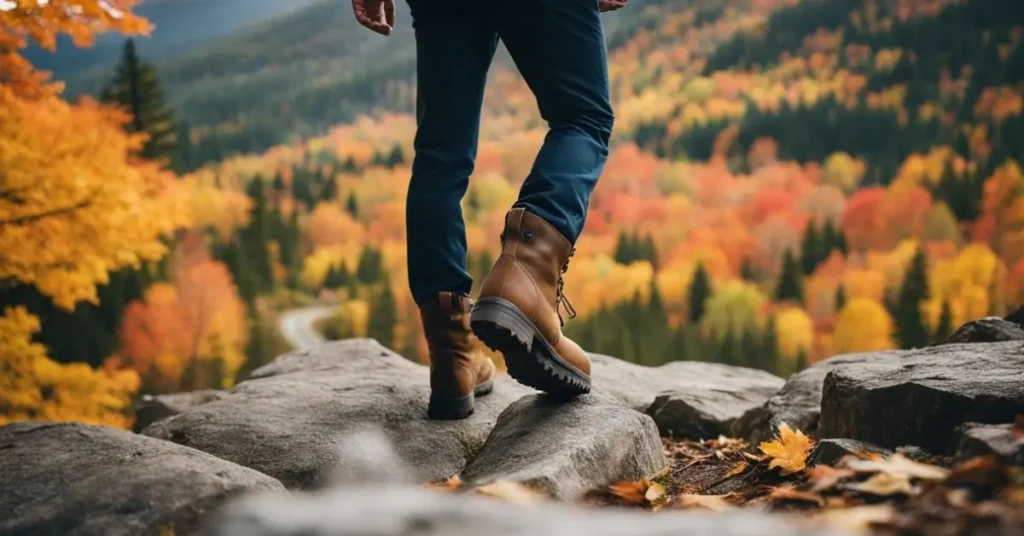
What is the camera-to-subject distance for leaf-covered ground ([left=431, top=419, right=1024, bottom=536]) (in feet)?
3.58

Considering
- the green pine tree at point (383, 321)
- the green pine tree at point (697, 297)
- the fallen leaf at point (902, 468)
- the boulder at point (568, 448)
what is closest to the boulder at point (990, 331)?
the boulder at point (568, 448)

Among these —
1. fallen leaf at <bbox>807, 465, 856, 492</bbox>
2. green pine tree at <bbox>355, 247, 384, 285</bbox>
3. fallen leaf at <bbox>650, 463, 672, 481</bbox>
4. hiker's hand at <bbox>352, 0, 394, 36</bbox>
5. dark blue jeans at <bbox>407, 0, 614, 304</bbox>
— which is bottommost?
green pine tree at <bbox>355, 247, 384, 285</bbox>

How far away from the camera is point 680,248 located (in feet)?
263

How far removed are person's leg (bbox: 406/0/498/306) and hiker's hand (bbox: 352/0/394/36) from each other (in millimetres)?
248

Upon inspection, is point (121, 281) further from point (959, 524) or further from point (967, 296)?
point (967, 296)

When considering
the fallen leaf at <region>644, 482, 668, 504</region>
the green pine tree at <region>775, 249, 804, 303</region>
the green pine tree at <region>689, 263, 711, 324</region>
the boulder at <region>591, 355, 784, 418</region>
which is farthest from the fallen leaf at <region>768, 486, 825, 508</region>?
the green pine tree at <region>775, 249, 804, 303</region>

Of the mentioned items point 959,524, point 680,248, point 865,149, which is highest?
point 959,524

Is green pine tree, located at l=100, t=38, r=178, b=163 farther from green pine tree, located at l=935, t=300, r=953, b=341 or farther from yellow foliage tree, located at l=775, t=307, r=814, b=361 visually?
yellow foliage tree, located at l=775, t=307, r=814, b=361

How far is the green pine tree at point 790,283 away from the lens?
2471 inches

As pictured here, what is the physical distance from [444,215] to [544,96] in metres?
0.52

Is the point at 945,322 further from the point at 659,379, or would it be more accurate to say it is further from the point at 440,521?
the point at 440,521

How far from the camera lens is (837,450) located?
2.20 meters

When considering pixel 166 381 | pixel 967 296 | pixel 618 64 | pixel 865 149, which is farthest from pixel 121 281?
pixel 618 64

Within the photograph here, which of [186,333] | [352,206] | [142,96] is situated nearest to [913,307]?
[186,333]
